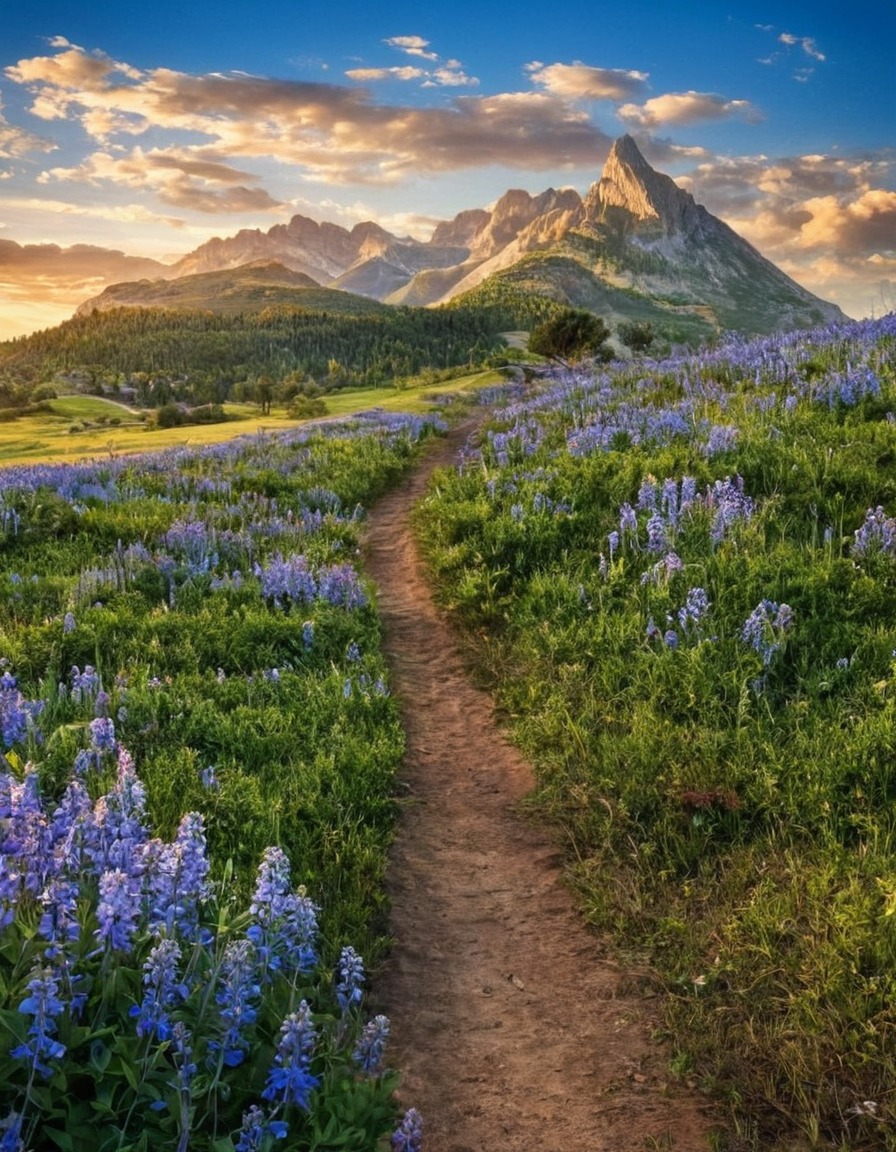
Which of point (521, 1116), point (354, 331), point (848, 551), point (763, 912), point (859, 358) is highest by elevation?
point (354, 331)

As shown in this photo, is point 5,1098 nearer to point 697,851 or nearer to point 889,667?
point 697,851

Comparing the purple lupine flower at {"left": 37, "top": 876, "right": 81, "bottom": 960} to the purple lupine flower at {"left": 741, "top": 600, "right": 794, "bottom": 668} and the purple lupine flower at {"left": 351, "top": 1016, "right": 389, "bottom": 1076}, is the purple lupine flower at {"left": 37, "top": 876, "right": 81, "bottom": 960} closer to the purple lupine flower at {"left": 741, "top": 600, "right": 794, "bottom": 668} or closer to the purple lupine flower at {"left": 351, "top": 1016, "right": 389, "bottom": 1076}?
the purple lupine flower at {"left": 351, "top": 1016, "right": 389, "bottom": 1076}

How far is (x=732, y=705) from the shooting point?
587 cm

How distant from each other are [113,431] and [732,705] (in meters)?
30.1

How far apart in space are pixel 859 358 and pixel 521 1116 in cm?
1243

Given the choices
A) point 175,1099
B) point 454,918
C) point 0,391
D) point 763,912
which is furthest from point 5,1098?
point 0,391

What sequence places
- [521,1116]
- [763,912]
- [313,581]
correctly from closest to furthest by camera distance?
[521,1116] → [763,912] → [313,581]

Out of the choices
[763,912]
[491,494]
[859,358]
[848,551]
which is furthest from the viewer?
[859,358]

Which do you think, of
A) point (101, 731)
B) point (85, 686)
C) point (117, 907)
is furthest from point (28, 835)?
point (85, 686)

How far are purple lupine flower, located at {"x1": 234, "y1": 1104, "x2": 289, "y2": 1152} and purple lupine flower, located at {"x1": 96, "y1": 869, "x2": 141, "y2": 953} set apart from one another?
641 mm

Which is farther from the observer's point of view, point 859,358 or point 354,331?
point 354,331

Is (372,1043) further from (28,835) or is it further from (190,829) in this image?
(28,835)

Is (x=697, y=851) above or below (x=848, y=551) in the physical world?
below

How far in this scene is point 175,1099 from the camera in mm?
2490
